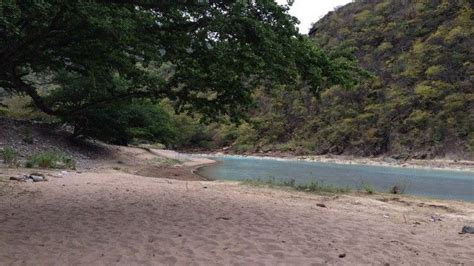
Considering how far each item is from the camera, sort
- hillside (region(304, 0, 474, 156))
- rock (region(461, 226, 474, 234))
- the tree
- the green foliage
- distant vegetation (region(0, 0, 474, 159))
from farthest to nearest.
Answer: hillside (region(304, 0, 474, 156)), the green foliage, rock (region(461, 226, 474, 234)), distant vegetation (region(0, 0, 474, 159)), the tree

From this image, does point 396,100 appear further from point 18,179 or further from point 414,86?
point 18,179

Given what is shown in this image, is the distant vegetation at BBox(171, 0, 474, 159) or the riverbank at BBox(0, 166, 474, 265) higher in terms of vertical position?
the distant vegetation at BBox(171, 0, 474, 159)

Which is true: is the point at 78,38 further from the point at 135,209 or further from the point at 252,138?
the point at 252,138

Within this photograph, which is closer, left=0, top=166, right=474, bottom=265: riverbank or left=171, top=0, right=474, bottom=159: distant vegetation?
left=0, top=166, right=474, bottom=265: riverbank

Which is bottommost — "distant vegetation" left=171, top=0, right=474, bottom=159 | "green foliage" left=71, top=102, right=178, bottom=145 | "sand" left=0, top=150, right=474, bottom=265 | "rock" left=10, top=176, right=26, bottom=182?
"sand" left=0, top=150, right=474, bottom=265

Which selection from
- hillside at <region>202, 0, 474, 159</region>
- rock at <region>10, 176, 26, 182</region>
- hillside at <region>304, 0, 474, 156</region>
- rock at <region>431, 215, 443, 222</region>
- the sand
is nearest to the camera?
the sand

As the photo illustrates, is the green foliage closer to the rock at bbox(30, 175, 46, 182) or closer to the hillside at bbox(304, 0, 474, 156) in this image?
the rock at bbox(30, 175, 46, 182)

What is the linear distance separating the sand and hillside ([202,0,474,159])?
32935 millimetres

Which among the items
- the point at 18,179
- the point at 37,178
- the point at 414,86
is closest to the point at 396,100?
the point at 414,86

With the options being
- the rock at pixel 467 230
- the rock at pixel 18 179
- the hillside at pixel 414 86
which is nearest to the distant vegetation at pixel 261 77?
the hillside at pixel 414 86

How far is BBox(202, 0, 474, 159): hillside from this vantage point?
5275 cm

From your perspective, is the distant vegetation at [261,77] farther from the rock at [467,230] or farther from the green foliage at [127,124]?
the rock at [467,230]

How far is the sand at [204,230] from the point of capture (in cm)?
645

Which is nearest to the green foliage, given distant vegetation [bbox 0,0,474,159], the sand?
distant vegetation [bbox 0,0,474,159]
